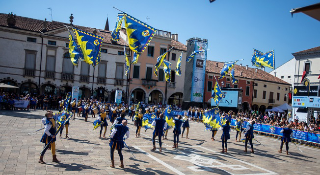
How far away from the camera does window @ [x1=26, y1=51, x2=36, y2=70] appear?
32.7 meters

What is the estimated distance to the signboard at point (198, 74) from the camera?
132 feet

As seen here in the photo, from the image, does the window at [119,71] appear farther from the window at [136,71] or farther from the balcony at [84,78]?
the balcony at [84,78]

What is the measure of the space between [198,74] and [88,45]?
86.8 feet

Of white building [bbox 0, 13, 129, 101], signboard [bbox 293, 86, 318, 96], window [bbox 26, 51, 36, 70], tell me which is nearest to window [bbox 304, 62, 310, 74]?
signboard [bbox 293, 86, 318, 96]

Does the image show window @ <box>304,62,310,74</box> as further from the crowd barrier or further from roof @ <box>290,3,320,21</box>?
roof @ <box>290,3,320,21</box>

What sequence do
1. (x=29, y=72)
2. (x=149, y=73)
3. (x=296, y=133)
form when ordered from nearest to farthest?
(x=296, y=133)
(x=29, y=72)
(x=149, y=73)

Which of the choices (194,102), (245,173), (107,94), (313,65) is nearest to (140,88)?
(107,94)

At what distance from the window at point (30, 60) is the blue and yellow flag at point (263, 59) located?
86.4 feet

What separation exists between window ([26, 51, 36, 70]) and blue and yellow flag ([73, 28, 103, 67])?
19.8 metres

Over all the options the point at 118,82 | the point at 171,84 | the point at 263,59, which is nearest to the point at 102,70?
the point at 118,82

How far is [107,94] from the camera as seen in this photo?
37344mm

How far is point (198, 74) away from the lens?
40625mm

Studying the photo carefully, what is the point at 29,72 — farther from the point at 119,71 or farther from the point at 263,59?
the point at 263,59

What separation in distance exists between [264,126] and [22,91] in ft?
93.9
